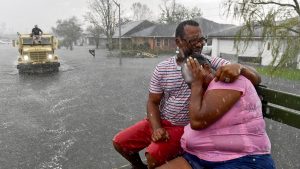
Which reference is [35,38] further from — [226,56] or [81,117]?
[226,56]

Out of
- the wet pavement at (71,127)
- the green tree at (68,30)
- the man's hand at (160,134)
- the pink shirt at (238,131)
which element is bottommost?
the wet pavement at (71,127)

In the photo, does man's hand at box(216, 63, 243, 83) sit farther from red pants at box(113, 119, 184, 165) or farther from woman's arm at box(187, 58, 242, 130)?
red pants at box(113, 119, 184, 165)

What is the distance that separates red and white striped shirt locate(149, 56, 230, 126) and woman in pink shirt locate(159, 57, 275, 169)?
1.86ft

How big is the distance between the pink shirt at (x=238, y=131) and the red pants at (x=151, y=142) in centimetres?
49

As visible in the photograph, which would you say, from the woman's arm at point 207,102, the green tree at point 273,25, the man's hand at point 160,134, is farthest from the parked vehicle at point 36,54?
the woman's arm at point 207,102

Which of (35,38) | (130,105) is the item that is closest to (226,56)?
(35,38)

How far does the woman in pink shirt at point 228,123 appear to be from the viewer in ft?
7.59

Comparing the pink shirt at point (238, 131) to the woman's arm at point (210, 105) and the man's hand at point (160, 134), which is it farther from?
the man's hand at point (160, 134)

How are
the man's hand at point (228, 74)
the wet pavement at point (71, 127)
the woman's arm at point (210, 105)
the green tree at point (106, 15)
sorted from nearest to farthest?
the woman's arm at point (210, 105), the man's hand at point (228, 74), the wet pavement at point (71, 127), the green tree at point (106, 15)

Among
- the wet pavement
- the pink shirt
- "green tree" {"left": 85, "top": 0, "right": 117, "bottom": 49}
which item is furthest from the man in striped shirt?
"green tree" {"left": 85, "top": 0, "right": 117, "bottom": 49}

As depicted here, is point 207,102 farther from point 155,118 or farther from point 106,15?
point 106,15

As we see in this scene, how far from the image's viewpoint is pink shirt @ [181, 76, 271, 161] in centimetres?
233

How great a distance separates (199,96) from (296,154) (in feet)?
16.1

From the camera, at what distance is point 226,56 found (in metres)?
35.6
